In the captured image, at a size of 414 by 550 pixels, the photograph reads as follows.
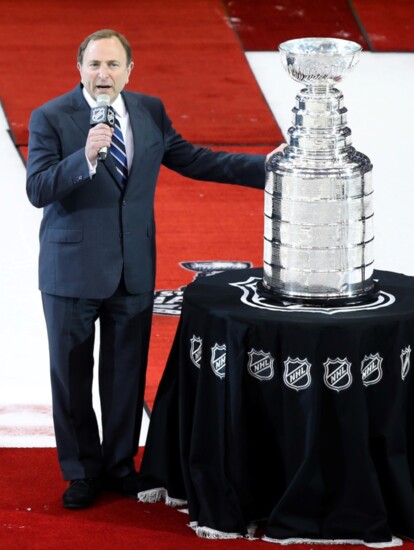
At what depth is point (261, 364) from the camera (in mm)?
4801

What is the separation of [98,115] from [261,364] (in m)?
0.91

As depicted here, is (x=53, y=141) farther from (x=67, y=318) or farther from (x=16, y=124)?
(x=16, y=124)

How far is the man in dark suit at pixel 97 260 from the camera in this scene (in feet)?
16.7

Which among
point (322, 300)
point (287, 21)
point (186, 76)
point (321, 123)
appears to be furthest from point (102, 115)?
point (287, 21)

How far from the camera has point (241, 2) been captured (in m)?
12.4

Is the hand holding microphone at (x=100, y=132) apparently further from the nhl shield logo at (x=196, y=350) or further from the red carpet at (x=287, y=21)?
the red carpet at (x=287, y=21)

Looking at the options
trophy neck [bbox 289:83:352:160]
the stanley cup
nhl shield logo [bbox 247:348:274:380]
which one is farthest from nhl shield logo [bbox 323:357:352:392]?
trophy neck [bbox 289:83:352:160]

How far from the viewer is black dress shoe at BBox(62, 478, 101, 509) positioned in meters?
5.19

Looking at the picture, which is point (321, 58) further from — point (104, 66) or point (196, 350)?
point (196, 350)

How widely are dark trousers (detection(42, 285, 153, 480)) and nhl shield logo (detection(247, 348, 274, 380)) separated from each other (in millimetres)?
591

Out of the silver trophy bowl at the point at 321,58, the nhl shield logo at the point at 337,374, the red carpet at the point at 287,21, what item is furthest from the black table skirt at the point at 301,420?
the red carpet at the point at 287,21

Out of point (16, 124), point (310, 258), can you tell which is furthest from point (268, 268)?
point (16, 124)

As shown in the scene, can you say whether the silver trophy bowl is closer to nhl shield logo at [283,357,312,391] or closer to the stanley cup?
the stanley cup

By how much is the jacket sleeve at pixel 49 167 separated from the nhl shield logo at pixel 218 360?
67cm
